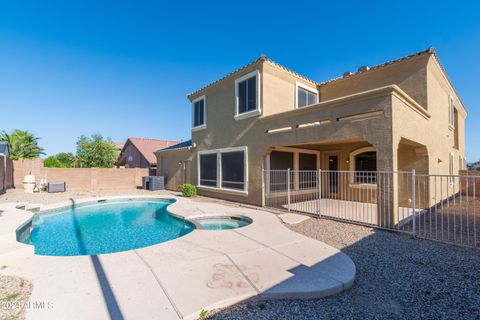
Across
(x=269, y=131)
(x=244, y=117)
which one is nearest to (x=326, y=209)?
(x=269, y=131)

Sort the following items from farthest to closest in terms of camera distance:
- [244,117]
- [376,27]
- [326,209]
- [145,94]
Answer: [145,94] → [376,27] → [244,117] → [326,209]

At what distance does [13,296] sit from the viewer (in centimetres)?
375

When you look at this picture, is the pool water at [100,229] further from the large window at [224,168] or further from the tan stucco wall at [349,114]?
the tan stucco wall at [349,114]

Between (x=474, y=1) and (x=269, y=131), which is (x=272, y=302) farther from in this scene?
(x=474, y=1)

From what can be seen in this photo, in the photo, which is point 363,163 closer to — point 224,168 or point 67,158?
point 224,168

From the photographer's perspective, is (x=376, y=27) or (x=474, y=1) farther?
(x=376, y=27)

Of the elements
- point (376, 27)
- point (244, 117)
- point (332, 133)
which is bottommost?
point (332, 133)

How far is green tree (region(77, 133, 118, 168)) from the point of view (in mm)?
30812

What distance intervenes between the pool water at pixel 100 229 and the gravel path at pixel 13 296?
2.78 meters

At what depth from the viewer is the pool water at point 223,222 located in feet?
32.1

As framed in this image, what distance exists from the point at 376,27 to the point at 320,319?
17035 millimetres

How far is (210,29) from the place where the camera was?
1650cm

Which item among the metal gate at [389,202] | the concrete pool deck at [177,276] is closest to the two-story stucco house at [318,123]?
the metal gate at [389,202]

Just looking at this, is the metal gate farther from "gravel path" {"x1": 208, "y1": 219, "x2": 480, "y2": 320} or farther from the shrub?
the shrub
